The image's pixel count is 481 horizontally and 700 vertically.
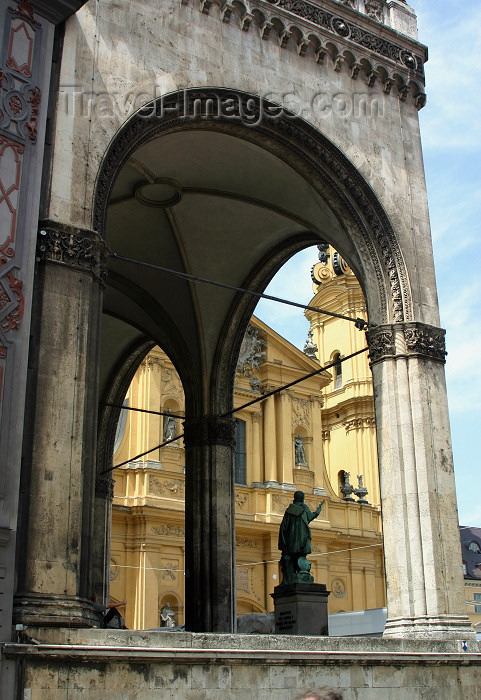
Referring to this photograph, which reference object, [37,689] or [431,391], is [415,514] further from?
[37,689]

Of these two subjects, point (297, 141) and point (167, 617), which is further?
point (167, 617)

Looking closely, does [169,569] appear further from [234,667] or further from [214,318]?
[234,667]

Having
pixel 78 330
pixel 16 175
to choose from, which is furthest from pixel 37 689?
pixel 16 175

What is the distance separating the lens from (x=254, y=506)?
A: 103 feet

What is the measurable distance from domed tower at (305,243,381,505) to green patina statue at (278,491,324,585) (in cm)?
2324

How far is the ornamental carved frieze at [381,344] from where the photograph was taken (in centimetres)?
1341

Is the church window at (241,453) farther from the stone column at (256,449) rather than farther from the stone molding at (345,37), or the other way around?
the stone molding at (345,37)

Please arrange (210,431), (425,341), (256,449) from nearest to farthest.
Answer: (425,341), (210,431), (256,449)

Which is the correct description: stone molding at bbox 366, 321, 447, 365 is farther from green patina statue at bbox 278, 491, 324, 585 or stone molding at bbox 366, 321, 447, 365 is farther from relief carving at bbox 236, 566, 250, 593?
relief carving at bbox 236, 566, 250, 593

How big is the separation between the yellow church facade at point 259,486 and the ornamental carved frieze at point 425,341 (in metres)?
15.7

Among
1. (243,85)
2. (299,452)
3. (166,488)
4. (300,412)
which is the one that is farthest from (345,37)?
(299,452)

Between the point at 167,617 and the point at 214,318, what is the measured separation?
41.2ft

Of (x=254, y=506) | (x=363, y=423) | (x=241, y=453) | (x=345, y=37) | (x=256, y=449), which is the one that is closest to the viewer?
(x=345, y=37)

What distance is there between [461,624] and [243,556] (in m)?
18.8
